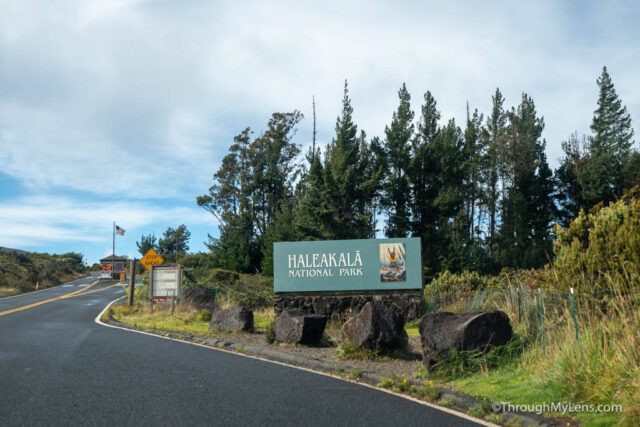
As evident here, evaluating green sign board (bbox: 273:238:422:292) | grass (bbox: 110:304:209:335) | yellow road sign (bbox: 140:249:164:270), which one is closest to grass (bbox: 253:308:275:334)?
green sign board (bbox: 273:238:422:292)

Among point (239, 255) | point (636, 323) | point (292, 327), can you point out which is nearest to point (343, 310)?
point (292, 327)

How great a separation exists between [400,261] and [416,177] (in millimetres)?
30427

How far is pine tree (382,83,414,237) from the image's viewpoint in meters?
46.2

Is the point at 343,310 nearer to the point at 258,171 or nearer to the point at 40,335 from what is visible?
the point at 40,335

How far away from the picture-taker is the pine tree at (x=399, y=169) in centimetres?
4622

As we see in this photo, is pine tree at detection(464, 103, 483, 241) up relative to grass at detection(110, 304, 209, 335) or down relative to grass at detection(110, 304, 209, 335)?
up

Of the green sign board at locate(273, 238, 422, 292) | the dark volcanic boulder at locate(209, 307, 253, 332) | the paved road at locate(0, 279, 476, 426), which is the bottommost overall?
the paved road at locate(0, 279, 476, 426)

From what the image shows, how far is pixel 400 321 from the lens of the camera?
11328 mm

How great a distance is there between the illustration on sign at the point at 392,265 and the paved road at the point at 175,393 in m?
7.42

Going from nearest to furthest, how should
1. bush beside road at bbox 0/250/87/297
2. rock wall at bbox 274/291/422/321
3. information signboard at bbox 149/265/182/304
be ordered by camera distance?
rock wall at bbox 274/291/422/321, information signboard at bbox 149/265/182/304, bush beside road at bbox 0/250/87/297

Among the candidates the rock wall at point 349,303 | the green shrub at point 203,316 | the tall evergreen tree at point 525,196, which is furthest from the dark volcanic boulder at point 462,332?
the tall evergreen tree at point 525,196

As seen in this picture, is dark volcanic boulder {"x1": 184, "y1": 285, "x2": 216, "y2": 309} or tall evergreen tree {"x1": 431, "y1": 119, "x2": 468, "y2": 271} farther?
tall evergreen tree {"x1": 431, "y1": 119, "x2": 468, "y2": 271}

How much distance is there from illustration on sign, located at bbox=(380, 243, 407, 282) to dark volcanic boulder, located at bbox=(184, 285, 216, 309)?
7.68 m

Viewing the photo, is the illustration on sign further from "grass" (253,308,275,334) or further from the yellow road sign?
the yellow road sign
